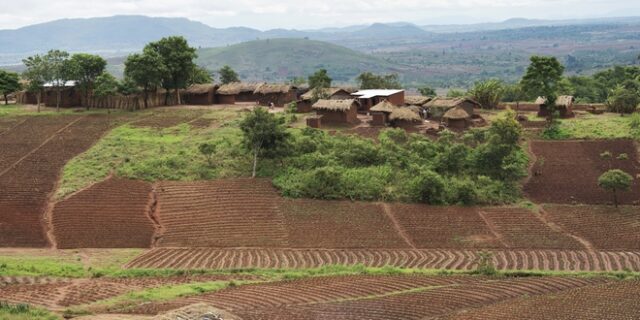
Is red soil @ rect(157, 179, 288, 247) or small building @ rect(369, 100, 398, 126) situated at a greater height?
small building @ rect(369, 100, 398, 126)

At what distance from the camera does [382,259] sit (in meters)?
34.1

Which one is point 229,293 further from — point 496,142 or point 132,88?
point 132,88

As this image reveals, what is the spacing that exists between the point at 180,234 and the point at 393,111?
2273 centimetres

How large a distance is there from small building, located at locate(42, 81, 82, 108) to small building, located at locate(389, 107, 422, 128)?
95.4 ft

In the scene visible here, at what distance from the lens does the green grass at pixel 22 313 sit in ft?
71.9

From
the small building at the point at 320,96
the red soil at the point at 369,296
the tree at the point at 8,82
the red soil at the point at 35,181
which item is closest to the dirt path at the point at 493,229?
the red soil at the point at 369,296

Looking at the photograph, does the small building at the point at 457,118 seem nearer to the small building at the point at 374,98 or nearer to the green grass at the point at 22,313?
the small building at the point at 374,98

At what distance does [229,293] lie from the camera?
1064 inches

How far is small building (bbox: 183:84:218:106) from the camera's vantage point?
216ft

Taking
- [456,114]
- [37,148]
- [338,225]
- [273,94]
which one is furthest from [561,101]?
[37,148]

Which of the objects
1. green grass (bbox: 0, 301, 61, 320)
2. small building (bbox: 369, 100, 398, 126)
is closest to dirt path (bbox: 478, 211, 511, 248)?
small building (bbox: 369, 100, 398, 126)

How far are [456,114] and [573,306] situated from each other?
31210 millimetres

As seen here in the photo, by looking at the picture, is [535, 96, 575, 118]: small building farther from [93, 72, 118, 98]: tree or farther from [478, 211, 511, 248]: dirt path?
[93, 72, 118, 98]: tree

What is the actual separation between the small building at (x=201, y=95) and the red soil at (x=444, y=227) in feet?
97.7
